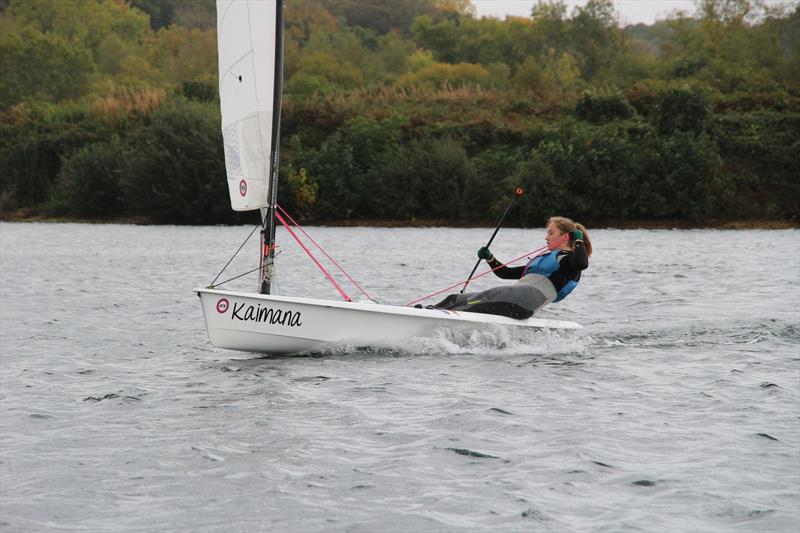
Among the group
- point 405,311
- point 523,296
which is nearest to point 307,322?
point 405,311

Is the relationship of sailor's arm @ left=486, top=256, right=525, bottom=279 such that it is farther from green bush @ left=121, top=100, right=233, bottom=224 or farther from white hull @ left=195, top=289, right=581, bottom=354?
green bush @ left=121, top=100, right=233, bottom=224

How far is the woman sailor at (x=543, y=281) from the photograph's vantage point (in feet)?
41.8

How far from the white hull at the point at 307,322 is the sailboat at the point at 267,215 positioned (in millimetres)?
11

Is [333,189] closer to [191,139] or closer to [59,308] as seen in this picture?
[191,139]

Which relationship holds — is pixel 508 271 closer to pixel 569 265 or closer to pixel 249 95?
pixel 569 265

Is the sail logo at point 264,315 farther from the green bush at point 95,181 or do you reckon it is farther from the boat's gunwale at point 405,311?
the green bush at point 95,181

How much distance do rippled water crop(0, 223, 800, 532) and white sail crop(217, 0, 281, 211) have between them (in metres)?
2.04

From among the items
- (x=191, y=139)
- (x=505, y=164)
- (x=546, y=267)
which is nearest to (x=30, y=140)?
(x=191, y=139)

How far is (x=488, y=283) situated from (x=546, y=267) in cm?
1051

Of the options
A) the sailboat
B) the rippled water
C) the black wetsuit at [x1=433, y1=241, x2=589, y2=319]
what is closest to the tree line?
the rippled water

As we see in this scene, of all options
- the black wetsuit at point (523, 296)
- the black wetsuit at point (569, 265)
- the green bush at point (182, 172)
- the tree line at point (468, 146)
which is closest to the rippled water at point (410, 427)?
the black wetsuit at point (523, 296)

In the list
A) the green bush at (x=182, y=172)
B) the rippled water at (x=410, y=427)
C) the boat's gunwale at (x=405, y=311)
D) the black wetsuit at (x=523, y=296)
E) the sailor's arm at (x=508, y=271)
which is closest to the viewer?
the rippled water at (x=410, y=427)

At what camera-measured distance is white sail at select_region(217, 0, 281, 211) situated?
1234 cm

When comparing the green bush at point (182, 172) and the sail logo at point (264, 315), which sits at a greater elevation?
the green bush at point (182, 172)
